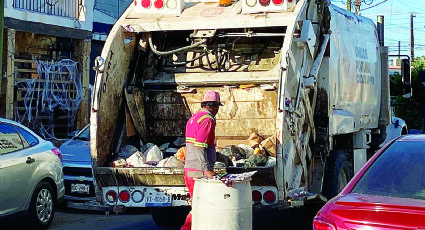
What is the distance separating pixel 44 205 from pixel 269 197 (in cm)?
349

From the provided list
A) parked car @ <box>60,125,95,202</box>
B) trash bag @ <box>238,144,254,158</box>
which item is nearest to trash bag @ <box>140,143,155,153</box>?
trash bag @ <box>238,144,254,158</box>

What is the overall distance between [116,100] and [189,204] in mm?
1576

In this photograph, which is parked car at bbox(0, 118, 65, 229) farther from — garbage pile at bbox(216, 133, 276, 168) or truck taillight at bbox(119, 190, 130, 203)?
garbage pile at bbox(216, 133, 276, 168)

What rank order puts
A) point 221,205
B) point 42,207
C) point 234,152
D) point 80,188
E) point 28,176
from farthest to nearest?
point 80,188, point 42,207, point 28,176, point 234,152, point 221,205

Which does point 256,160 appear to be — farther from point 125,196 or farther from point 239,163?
point 125,196

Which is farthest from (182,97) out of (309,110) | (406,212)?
(406,212)

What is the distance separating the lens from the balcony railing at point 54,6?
1806 cm

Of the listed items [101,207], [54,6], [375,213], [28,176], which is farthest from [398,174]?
[54,6]

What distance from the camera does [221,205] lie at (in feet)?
22.3

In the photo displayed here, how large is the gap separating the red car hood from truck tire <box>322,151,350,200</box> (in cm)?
387

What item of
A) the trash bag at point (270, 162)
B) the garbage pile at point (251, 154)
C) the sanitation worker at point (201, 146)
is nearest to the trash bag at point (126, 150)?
the garbage pile at point (251, 154)

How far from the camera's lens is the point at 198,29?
8453 millimetres

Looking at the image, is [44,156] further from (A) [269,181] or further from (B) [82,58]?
(B) [82,58]

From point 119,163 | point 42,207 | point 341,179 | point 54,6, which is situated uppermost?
point 54,6
